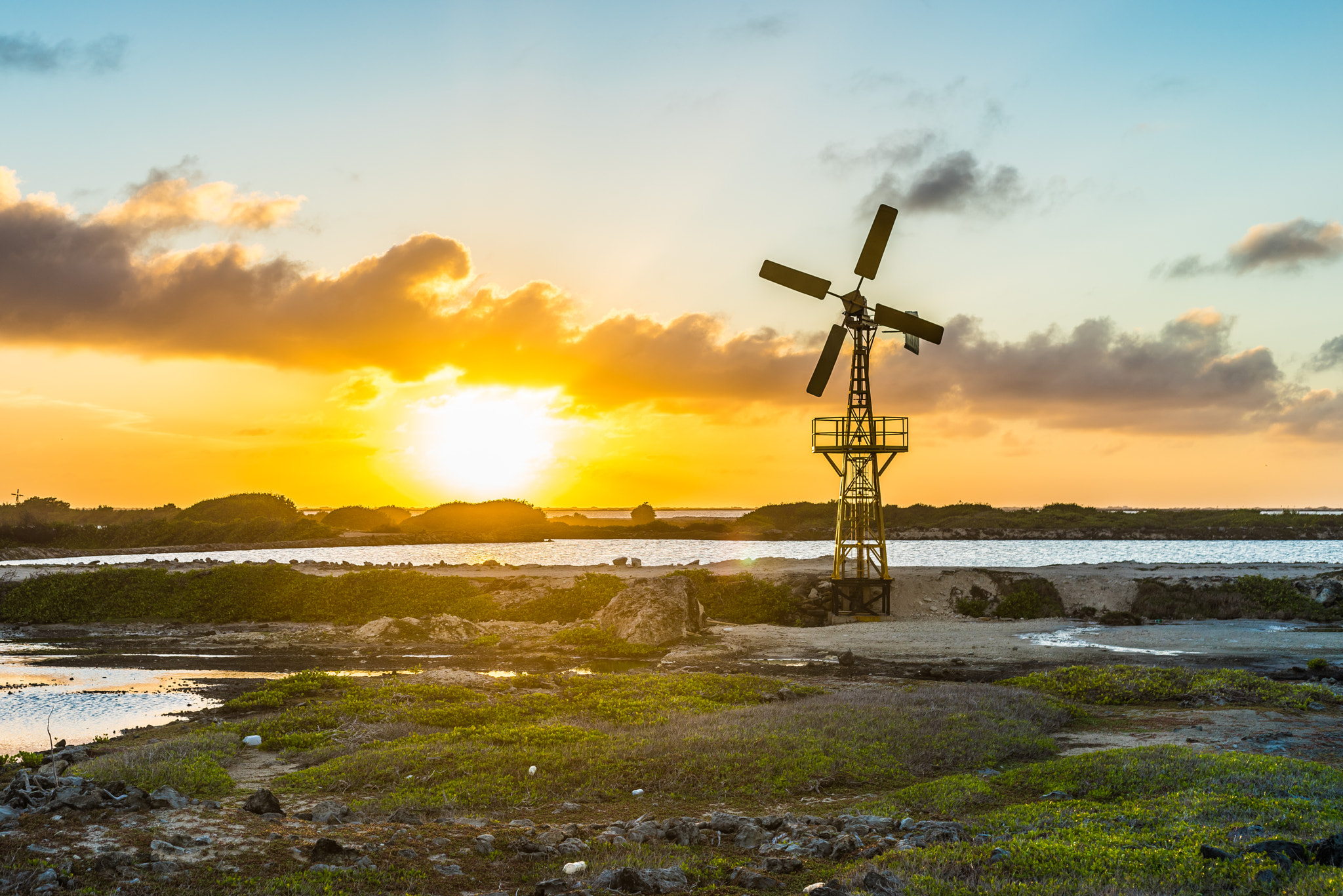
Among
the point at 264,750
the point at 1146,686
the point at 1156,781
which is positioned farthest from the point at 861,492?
the point at 264,750

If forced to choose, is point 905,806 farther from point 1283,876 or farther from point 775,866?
point 1283,876

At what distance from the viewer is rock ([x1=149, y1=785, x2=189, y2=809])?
1266 cm

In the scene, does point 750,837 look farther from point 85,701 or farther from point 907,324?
point 907,324

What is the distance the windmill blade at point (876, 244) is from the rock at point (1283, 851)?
121 ft

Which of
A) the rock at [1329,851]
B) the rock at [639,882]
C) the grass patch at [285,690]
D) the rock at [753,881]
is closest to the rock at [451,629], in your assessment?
the grass patch at [285,690]

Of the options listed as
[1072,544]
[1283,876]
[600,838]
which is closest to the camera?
[1283,876]

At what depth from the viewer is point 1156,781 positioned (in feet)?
47.6

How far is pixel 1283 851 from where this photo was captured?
994 cm

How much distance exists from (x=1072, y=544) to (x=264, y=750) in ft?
407

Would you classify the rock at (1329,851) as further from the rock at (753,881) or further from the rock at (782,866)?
the rock at (753,881)

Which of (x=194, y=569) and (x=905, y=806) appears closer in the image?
(x=905, y=806)

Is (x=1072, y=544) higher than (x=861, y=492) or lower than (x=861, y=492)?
lower

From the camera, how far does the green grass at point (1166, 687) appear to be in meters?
23.3

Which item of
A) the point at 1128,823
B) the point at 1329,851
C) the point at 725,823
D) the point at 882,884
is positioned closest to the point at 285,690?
the point at 725,823
